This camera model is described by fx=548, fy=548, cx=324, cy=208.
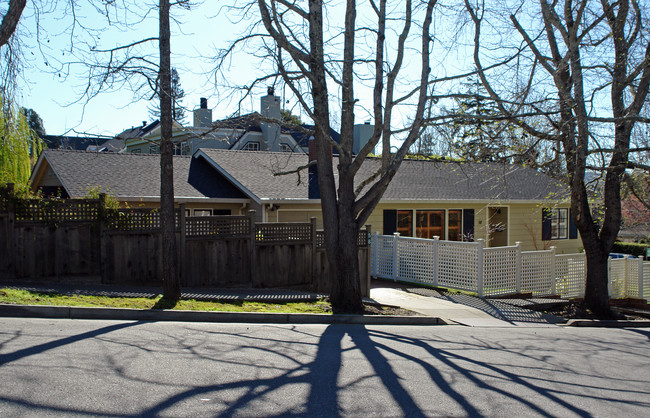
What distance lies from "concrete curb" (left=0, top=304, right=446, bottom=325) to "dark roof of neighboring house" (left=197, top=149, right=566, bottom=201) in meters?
7.91

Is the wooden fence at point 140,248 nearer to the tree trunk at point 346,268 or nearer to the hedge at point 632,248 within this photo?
the tree trunk at point 346,268

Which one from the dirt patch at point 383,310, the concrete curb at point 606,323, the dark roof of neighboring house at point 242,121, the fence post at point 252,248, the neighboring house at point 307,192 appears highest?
the dark roof of neighboring house at point 242,121

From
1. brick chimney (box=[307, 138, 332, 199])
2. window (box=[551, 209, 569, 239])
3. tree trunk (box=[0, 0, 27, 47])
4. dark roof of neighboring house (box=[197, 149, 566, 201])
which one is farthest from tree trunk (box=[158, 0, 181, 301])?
window (box=[551, 209, 569, 239])

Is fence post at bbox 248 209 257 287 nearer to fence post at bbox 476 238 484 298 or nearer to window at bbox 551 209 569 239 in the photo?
fence post at bbox 476 238 484 298

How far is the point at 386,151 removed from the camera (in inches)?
451

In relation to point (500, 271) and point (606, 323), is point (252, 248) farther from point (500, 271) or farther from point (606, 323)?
point (606, 323)

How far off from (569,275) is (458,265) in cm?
370

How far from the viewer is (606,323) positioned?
13.3 metres

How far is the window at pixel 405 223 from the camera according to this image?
855 inches

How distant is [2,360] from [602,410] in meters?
6.38

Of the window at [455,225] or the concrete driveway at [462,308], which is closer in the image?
the concrete driveway at [462,308]

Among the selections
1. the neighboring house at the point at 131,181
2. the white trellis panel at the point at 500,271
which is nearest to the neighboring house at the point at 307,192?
the neighboring house at the point at 131,181

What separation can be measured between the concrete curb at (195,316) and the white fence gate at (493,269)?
4132mm

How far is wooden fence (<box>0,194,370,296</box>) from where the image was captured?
1160 cm
